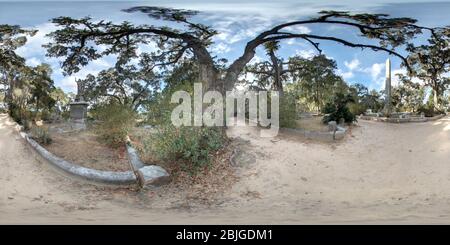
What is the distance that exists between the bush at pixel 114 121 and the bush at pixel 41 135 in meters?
0.26

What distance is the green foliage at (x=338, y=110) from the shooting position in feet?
7.97

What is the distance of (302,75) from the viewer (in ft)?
7.90

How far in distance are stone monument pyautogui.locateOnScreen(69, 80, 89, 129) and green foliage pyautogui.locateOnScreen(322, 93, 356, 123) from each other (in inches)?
51.7

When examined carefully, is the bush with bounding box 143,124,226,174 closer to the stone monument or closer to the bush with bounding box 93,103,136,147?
the bush with bounding box 93,103,136,147

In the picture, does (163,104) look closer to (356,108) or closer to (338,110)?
(338,110)

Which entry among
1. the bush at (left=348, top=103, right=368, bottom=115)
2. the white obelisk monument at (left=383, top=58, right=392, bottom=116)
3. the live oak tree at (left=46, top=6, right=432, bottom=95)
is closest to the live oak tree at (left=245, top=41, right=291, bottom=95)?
the live oak tree at (left=46, top=6, right=432, bottom=95)

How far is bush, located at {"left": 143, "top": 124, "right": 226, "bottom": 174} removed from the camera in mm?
2479

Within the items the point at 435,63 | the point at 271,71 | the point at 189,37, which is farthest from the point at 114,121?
the point at 435,63

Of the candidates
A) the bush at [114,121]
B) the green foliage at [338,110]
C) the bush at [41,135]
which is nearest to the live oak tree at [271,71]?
the green foliage at [338,110]

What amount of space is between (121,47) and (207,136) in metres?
0.66

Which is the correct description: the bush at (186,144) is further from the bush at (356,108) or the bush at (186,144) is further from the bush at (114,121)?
the bush at (356,108)

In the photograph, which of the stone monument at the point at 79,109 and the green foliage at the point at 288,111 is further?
the stone monument at the point at 79,109
